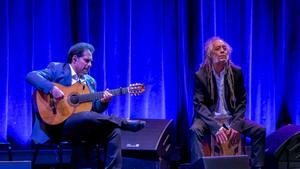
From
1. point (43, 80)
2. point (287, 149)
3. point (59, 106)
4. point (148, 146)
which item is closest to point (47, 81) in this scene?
point (43, 80)

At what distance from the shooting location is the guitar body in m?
4.52

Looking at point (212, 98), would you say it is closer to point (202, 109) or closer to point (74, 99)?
point (202, 109)

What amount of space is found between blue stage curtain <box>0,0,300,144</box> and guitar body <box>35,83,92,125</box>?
3.86 feet

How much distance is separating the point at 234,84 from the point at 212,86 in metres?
0.23

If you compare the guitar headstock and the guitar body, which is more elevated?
the guitar headstock

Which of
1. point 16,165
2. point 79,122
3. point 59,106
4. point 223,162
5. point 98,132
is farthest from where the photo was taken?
point 59,106

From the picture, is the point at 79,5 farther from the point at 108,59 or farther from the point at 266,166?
the point at 266,166

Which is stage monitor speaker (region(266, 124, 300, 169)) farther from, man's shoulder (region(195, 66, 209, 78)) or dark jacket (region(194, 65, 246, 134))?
man's shoulder (region(195, 66, 209, 78))

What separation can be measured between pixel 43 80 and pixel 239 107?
1.87m

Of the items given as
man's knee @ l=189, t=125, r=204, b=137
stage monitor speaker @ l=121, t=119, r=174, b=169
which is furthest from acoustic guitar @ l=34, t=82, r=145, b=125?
man's knee @ l=189, t=125, r=204, b=137

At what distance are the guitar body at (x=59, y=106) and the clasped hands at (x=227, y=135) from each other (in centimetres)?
120

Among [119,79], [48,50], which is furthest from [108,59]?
[48,50]

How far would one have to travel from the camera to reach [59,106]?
457 centimetres

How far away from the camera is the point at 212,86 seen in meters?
5.09
